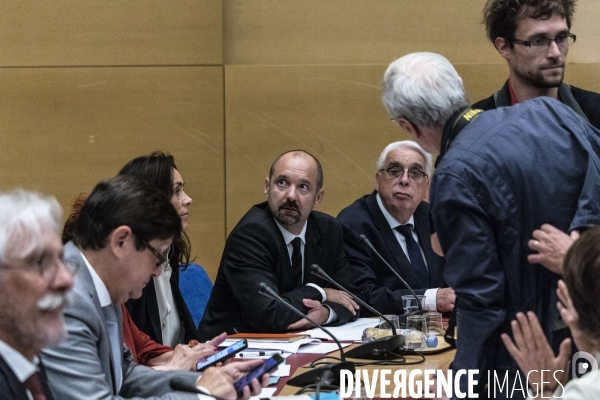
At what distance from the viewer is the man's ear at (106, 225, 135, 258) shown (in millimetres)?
2145

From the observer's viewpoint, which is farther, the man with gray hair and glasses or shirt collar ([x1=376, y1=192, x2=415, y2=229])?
shirt collar ([x1=376, y1=192, x2=415, y2=229])

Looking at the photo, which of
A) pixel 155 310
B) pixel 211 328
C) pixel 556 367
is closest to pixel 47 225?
pixel 556 367

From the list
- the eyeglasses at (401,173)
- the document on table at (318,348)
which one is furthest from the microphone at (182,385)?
the eyeglasses at (401,173)

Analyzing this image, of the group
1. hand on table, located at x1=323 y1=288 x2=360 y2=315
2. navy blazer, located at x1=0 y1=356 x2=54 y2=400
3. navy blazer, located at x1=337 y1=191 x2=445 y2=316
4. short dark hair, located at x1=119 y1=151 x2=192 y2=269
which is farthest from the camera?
navy blazer, located at x1=337 y1=191 x2=445 y2=316

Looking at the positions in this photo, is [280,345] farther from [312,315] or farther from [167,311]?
[167,311]

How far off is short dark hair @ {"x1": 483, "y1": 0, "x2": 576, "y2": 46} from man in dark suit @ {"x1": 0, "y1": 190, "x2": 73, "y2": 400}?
215cm

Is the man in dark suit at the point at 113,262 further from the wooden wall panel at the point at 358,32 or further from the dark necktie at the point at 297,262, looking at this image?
the wooden wall panel at the point at 358,32

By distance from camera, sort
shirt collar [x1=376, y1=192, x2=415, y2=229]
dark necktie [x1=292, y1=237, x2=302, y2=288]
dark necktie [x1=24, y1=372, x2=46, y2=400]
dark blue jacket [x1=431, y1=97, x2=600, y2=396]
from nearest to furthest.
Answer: dark necktie [x1=24, y1=372, x2=46, y2=400]
dark blue jacket [x1=431, y1=97, x2=600, y2=396]
dark necktie [x1=292, y1=237, x2=302, y2=288]
shirt collar [x1=376, y1=192, x2=415, y2=229]

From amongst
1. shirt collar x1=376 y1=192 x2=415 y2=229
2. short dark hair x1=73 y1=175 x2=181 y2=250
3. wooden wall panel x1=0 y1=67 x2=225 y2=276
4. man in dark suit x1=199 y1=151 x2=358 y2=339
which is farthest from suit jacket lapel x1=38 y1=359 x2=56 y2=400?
wooden wall panel x1=0 y1=67 x2=225 y2=276

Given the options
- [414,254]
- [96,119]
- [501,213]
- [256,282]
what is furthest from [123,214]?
[96,119]

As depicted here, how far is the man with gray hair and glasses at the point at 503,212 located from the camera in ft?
6.53

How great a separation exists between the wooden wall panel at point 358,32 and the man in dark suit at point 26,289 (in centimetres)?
358

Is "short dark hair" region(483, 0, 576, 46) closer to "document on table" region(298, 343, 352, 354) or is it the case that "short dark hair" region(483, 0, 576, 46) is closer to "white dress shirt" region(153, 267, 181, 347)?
"document on table" region(298, 343, 352, 354)

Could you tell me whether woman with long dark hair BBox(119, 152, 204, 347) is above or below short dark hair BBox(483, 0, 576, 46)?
below
